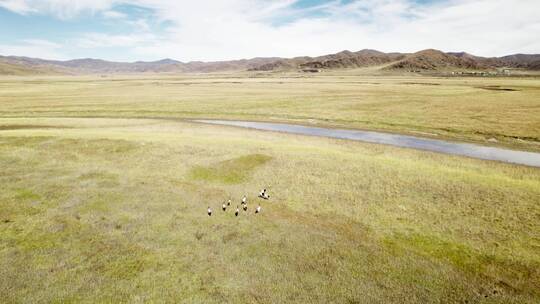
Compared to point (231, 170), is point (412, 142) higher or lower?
lower

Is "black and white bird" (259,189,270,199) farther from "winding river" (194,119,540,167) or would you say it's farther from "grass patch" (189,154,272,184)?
"winding river" (194,119,540,167)

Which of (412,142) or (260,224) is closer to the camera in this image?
(260,224)

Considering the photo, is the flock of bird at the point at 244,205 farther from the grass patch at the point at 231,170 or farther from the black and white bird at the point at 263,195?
the grass patch at the point at 231,170

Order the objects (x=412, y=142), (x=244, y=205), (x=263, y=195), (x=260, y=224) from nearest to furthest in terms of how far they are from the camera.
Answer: (x=260, y=224) < (x=244, y=205) < (x=263, y=195) < (x=412, y=142)

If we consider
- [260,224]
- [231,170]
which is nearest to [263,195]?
[260,224]

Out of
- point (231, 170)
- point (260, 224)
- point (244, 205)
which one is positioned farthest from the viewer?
point (231, 170)

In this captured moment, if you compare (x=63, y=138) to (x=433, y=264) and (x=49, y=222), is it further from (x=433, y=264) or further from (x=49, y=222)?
(x=433, y=264)

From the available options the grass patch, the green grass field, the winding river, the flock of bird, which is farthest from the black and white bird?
the winding river

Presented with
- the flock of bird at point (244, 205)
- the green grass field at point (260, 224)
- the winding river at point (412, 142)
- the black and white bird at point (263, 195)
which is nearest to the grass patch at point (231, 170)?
the green grass field at point (260, 224)

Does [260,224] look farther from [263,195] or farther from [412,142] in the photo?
[412,142]
